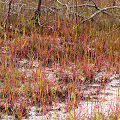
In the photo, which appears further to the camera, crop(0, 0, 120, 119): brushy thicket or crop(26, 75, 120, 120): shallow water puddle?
crop(0, 0, 120, 119): brushy thicket

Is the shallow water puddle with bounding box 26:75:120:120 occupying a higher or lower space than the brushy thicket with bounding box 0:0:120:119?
lower

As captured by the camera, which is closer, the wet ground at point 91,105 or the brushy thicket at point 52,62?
the wet ground at point 91,105

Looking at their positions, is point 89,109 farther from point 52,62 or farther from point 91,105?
point 52,62

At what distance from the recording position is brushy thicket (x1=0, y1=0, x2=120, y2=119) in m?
3.04

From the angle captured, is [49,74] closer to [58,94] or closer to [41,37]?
[58,94]

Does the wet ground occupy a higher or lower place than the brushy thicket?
lower

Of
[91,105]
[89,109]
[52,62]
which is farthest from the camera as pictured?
[52,62]

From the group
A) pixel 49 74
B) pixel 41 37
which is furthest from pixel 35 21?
pixel 49 74

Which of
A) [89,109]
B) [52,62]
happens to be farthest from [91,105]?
[52,62]

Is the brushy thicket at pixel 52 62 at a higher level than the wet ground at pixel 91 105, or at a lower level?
higher

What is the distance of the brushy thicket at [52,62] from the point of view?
3041 mm

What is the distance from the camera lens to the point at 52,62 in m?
4.20

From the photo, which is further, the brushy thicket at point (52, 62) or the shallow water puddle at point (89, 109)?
the brushy thicket at point (52, 62)

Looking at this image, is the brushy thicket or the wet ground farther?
the brushy thicket
